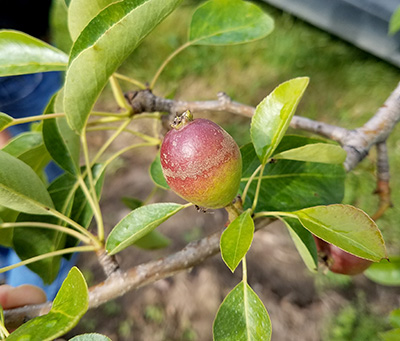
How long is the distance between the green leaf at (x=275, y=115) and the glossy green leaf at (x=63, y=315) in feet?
0.95

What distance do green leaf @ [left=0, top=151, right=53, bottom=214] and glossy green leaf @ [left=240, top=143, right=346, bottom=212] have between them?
0.32 m

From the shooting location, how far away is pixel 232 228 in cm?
52

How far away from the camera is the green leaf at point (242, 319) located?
1.70 ft

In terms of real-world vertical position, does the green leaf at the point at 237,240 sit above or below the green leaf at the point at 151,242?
above

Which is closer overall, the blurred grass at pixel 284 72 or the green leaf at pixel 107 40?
the green leaf at pixel 107 40

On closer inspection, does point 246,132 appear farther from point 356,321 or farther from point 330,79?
point 356,321

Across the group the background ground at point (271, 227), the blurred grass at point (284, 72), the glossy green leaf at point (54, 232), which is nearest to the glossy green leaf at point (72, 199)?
the glossy green leaf at point (54, 232)

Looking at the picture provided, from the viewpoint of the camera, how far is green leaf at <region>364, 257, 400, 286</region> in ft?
2.71

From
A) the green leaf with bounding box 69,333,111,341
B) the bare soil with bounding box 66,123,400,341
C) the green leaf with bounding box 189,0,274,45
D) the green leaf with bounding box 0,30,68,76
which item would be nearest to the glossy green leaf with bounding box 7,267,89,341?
the green leaf with bounding box 69,333,111,341

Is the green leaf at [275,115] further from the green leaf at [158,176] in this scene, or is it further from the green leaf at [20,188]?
the green leaf at [20,188]

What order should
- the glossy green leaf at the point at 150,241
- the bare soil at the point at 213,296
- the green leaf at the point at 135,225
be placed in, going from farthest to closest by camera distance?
the bare soil at the point at 213,296 < the glossy green leaf at the point at 150,241 < the green leaf at the point at 135,225

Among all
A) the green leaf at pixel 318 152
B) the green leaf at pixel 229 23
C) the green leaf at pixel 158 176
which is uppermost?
the green leaf at pixel 229 23

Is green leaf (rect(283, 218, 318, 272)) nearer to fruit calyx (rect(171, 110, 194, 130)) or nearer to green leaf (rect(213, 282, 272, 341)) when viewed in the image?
green leaf (rect(213, 282, 272, 341))

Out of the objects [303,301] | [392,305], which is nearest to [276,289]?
[303,301]
